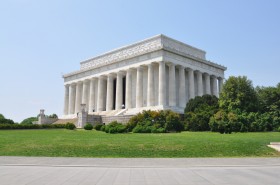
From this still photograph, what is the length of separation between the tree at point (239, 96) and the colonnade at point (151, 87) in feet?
49.1

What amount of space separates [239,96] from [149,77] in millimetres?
22725

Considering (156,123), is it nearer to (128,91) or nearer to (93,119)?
(93,119)

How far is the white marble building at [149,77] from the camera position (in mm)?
65188

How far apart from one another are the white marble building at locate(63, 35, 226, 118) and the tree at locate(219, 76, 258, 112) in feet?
44.4

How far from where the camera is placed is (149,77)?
6606 cm

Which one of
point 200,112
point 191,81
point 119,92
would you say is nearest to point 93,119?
point 119,92

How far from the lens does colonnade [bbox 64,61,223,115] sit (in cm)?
6562

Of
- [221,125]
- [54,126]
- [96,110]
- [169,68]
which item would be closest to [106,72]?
[96,110]

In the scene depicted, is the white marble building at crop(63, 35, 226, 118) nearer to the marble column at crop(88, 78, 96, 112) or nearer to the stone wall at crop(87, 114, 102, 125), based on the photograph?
the marble column at crop(88, 78, 96, 112)

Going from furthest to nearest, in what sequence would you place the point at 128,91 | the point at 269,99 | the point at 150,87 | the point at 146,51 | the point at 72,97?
the point at 72,97 → the point at 128,91 → the point at 146,51 → the point at 150,87 → the point at 269,99
